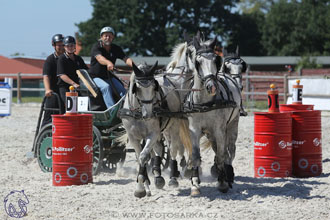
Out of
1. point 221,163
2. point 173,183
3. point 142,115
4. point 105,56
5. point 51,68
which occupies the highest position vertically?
point 105,56

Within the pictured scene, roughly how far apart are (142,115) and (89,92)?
8.00 feet

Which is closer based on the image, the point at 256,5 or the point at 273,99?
the point at 273,99

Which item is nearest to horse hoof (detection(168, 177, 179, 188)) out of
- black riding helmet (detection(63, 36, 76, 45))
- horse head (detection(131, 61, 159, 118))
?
horse head (detection(131, 61, 159, 118))

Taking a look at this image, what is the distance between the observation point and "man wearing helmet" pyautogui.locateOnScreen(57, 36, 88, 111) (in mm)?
8758

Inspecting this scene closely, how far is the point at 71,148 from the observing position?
24.1 ft

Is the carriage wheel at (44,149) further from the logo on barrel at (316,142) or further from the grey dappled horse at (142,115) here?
the logo on barrel at (316,142)

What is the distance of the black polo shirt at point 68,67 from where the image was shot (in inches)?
347

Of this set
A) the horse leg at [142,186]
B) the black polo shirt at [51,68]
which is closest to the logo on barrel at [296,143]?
the horse leg at [142,186]

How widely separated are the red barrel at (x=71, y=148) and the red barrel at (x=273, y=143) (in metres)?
2.40

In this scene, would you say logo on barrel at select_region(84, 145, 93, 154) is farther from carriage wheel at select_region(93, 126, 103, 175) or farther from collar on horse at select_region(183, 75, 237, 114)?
collar on horse at select_region(183, 75, 237, 114)

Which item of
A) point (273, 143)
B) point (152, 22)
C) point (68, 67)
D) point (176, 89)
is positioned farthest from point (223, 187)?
point (152, 22)

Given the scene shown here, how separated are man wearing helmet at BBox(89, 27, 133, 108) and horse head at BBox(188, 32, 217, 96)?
2046 mm

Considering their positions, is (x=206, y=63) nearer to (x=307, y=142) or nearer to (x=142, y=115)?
(x=142, y=115)

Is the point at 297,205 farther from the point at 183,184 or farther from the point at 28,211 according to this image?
the point at 28,211
